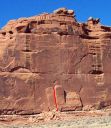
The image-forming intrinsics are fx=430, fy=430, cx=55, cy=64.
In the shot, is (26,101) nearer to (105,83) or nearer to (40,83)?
(40,83)

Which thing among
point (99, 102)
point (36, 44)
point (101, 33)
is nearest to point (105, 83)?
point (99, 102)

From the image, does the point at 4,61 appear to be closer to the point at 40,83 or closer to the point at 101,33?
the point at 40,83

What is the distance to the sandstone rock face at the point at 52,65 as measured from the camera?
33.8 metres

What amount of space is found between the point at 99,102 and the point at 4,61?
8537mm

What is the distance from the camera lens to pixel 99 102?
3556cm

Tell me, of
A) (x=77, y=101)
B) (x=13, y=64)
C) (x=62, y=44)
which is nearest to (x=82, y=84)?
(x=77, y=101)

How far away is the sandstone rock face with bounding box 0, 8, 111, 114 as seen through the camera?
111 ft

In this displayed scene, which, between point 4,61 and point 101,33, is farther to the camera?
point 101,33

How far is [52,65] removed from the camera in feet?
113

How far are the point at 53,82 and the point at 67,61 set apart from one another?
2.08 metres

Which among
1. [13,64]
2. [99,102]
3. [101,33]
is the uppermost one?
[101,33]

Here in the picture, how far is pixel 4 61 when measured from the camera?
34000 millimetres

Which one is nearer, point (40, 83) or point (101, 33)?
point (40, 83)

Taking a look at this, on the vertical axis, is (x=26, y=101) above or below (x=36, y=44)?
below
